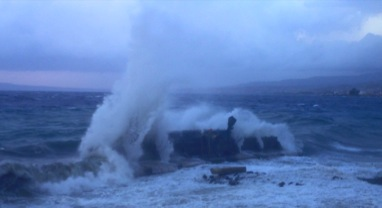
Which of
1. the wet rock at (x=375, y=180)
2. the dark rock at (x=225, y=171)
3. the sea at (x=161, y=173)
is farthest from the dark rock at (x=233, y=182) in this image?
the wet rock at (x=375, y=180)

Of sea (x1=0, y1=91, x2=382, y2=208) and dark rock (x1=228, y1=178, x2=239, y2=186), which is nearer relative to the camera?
sea (x1=0, y1=91, x2=382, y2=208)

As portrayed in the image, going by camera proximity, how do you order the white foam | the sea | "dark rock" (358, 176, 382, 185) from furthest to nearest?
"dark rock" (358, 176, 382, 185) < the sea < the white foam

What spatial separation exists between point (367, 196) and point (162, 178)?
217 inches

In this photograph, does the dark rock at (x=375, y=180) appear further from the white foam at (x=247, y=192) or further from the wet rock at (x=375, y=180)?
the white foam at (x=247, y=192)

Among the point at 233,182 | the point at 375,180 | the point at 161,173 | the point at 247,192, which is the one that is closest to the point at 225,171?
the point at 233,182

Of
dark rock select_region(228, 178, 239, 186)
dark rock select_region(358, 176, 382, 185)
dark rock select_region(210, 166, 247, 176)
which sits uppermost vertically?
dark rock select_region(210, 166, 247, 176)

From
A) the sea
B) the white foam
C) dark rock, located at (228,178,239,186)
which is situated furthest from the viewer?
dark rock, located at (228,178,239,186)

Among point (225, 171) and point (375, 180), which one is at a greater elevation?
point (225, 171)

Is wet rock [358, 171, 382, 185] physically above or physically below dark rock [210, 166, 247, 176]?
below

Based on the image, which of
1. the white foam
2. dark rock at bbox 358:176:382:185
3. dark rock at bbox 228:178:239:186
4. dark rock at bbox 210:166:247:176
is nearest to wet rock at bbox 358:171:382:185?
dark rock at bbox 358:176:382:185

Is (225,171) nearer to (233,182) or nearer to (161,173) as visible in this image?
(233,182)

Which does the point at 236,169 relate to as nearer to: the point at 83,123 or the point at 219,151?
the point at 219,151

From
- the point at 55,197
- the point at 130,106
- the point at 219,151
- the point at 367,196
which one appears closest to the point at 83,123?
the point at 130,106

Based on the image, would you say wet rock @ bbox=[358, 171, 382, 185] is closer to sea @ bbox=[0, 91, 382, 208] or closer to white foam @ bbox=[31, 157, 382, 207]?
sea @ bbox=[0, 91, 382, 208]
